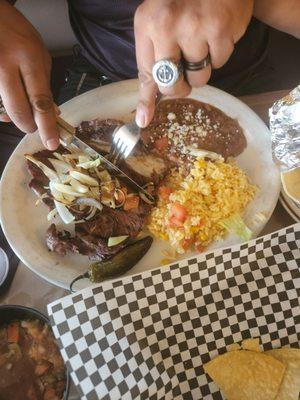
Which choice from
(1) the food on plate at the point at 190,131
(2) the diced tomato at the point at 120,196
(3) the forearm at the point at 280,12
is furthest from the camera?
(1) the food on plate at the point at 190,131

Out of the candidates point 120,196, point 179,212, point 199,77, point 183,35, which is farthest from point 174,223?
point 183,35

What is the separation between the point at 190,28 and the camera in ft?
4.30

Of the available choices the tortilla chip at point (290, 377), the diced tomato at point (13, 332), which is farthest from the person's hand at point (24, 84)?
the tortilla chip at point (290, 377)

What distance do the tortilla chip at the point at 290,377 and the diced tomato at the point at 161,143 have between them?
3.26ft

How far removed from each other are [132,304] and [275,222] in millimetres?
774

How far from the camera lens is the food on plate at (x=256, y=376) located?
4.97ft

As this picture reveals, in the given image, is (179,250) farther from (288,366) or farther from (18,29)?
(18,29)

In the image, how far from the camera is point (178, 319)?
1.59 metres

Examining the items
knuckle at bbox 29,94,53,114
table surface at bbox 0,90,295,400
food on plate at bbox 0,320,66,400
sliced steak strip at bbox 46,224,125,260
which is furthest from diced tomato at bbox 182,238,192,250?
knuckle at bbox 29,94,53,114

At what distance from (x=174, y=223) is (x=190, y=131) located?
1.51 ft

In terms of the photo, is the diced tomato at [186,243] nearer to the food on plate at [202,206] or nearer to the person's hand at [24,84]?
the food on plate at [202,206]

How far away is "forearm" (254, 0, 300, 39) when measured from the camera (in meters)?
1.69

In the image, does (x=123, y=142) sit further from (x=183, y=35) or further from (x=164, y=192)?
(x=183, y=35)

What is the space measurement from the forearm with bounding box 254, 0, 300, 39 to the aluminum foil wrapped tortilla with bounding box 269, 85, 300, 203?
0.28 m
